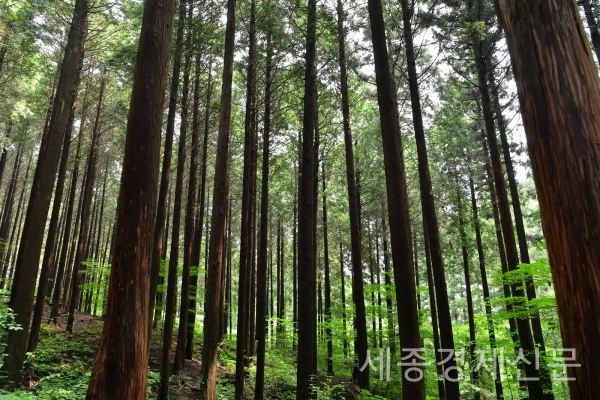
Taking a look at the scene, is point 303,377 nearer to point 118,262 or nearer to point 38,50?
point 118,262

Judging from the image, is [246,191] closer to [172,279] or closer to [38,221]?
A: [172,279]

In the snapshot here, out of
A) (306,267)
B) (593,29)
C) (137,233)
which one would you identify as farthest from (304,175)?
(593,29)

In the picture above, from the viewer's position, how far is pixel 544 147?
1974mm

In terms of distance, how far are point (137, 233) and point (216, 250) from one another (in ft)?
15.0

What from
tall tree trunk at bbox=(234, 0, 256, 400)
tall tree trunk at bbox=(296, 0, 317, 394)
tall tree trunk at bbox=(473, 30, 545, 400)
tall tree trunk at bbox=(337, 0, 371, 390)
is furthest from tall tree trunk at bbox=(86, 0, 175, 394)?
tall tree trunk at bbox=(473, 30, 545, 400)

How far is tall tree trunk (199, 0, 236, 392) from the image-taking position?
7594mm

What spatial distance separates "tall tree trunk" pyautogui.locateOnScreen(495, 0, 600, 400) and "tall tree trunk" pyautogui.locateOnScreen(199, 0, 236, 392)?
7040 mm

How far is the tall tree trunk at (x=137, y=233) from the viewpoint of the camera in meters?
3.44

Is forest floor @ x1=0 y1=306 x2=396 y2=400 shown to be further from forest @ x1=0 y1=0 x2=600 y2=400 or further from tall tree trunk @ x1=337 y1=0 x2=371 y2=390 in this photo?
tall tree trunk @ x1=337 y1=0 x2=371 y2=390

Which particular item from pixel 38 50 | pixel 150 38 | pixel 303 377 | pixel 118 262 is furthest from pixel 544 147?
pixel 38 50

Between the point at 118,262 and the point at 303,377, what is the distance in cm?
549

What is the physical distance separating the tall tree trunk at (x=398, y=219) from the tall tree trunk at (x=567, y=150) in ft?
11.9

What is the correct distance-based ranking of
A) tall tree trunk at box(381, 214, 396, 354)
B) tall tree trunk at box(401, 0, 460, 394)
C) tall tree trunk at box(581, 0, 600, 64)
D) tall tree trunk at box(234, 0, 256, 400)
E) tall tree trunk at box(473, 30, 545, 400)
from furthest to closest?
tall tree trunk at box(381, 214, 396, 354)
tall tree trunk at box(581, 0, 600, 64)
tall tree trunk at box(473, 30, 545, 400)
tall tree trunk at box(234, 0, 256, 400)
tall tree trunk at box(401, 0, 460, 394)

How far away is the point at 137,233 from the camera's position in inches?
149
